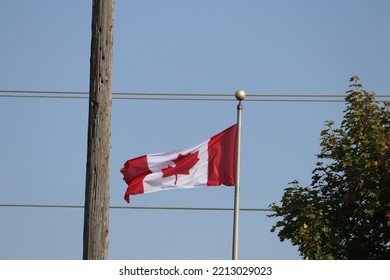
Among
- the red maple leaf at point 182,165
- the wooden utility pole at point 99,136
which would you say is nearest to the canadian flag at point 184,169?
the red maple leaf at point 182,165

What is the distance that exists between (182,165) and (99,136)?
225 inches

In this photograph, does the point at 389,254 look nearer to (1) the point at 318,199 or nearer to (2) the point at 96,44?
(1) the point at 318,199

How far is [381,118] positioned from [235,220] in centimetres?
611

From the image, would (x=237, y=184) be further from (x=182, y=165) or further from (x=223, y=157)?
(x=182, y=165)

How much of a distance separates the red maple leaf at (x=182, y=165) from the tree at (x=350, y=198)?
177 inches

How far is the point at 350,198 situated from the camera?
21047 mm

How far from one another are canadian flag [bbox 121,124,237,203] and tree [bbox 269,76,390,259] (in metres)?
3.84

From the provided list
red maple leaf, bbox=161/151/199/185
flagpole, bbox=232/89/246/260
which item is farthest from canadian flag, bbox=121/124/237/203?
flagpole, bbox=232/89/246/260

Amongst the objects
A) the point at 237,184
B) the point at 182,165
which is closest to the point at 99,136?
the point at 182,165

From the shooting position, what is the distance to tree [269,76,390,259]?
20.7 metres

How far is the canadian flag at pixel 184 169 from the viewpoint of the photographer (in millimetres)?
17203
